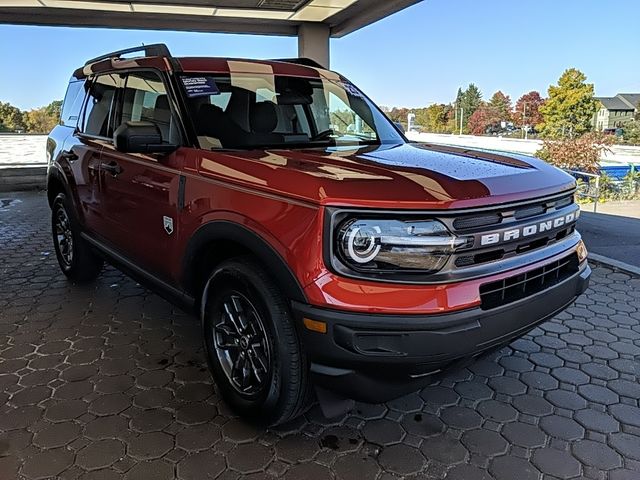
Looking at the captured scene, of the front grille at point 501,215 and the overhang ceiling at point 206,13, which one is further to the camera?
the overhang ceiling at point 206,13

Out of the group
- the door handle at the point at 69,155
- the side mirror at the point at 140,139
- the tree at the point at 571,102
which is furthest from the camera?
the tree at the point at 571,102

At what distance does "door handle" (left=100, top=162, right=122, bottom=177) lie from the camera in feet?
10.9

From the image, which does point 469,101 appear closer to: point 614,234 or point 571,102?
point 571,102

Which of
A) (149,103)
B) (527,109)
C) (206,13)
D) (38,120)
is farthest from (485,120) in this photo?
(149,103)

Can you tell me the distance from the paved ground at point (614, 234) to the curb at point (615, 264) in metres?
0.24

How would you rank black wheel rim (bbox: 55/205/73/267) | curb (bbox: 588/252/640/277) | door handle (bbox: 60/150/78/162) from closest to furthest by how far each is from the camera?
door handle (bbox: 60/150/78/162)
black wheel rim (bbox: 55/205/73/267)
curb (bbox: 588/252/640/277)

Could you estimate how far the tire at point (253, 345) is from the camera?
216 cm

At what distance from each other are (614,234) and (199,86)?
624cm

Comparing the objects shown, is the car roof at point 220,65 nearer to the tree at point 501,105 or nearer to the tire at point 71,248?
the tire at point 71,248

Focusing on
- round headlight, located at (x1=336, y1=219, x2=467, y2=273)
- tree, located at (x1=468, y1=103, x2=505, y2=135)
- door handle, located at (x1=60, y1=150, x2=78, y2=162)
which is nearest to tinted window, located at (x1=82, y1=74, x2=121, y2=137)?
door handle, located at (x1=60, y1=150, x2=78, y2=162)

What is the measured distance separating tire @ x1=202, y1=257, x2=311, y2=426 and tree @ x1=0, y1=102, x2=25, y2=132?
15112mm

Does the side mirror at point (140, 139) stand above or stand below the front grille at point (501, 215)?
above

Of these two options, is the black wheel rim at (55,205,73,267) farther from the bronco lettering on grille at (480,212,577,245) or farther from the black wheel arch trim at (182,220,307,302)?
the bronco lettering on grille at (480,212,577,245)

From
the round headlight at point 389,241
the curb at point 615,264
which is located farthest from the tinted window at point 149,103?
the curb at point 615,264
